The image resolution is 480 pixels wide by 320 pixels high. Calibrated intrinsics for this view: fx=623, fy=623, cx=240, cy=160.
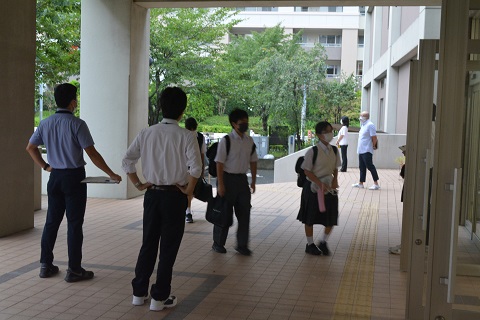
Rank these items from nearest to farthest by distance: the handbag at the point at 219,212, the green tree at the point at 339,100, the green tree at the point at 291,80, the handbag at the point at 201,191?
the handbag at the point at 201,191, the handbag at the point at 219,212, the green tree at the point at 291,80, the green tree at the point at 339,100

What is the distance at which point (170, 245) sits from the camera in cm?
515

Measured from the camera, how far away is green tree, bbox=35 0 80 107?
571 inches

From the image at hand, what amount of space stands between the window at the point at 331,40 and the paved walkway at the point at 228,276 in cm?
4391

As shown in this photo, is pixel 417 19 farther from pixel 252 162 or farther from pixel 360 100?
pixel 360 100

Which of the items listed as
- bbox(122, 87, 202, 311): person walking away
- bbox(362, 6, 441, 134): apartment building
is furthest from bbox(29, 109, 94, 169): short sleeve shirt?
bbox(362, 6, 441, 134): apartment building

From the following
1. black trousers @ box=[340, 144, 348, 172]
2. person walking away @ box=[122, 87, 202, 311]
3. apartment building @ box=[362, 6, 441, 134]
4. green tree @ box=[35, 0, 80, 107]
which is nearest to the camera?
person walking away @ box=[122, 87, 202, 311]

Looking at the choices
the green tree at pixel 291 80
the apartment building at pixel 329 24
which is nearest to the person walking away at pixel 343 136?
the green tree at pixel 291 80

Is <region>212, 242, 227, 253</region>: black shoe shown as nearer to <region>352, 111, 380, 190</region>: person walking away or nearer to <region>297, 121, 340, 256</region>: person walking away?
<region>297, 121, 340, 256</region>: person walking away

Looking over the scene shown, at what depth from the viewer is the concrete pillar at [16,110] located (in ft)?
26.6

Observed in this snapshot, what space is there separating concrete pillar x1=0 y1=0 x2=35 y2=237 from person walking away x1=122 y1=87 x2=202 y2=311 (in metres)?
3.65

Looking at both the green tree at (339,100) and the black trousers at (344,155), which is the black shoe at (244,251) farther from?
the green tree at (339,100)

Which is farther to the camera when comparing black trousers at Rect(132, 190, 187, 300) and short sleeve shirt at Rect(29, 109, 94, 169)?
short sleeve shirt at Rect(29, 109, 94, 169)

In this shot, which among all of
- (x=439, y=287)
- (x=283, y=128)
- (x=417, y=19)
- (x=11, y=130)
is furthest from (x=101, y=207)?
(x=283, y=128)

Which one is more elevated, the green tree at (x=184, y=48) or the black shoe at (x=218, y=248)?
the green tree at (x=184, y=48)
